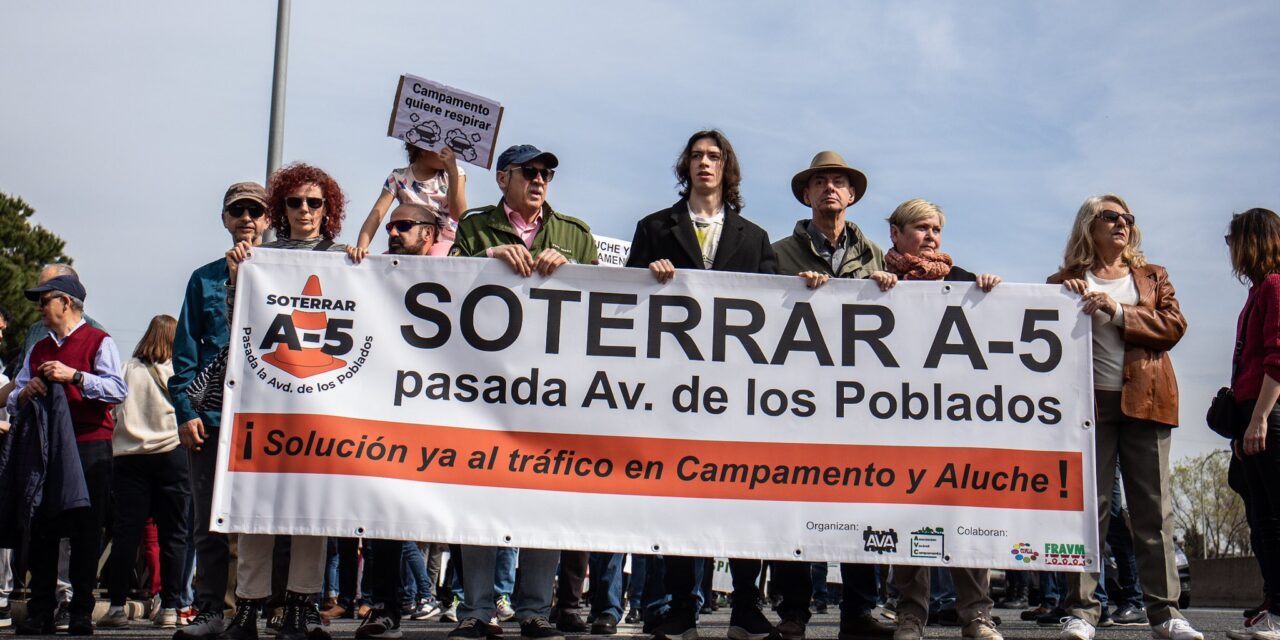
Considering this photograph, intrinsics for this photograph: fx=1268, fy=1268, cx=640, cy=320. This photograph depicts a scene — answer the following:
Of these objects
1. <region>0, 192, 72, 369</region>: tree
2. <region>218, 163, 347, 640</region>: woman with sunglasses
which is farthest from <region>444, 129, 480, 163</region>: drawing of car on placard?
<region>0, 192, 72, 369</region>: tree

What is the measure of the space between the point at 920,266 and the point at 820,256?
1.92 ft

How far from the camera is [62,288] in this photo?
7.71 m

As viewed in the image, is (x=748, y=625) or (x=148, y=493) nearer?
(x=748, y=625)

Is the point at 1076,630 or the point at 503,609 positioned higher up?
the point at 1076,630

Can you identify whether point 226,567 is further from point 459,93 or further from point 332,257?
point 459,93

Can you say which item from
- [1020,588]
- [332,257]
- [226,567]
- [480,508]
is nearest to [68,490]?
[226,567]

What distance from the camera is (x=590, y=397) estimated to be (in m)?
6.14

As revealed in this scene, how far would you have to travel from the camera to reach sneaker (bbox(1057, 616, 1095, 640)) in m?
6.26

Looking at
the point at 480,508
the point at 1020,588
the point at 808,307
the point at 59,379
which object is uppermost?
the point at 808,307

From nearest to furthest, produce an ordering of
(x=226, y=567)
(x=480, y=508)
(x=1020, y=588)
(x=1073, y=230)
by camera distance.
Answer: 1. (x=480, y=508)
2. (x=226, y=567)
3. (x=1073, y=230)
4. (x=1020, y=588)

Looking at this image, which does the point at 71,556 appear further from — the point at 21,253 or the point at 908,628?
the point at 21,253

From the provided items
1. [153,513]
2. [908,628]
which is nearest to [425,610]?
[153,513]

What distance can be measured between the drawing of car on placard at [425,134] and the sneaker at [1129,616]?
5749 millimetres

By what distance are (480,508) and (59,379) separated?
3090 millimetres
